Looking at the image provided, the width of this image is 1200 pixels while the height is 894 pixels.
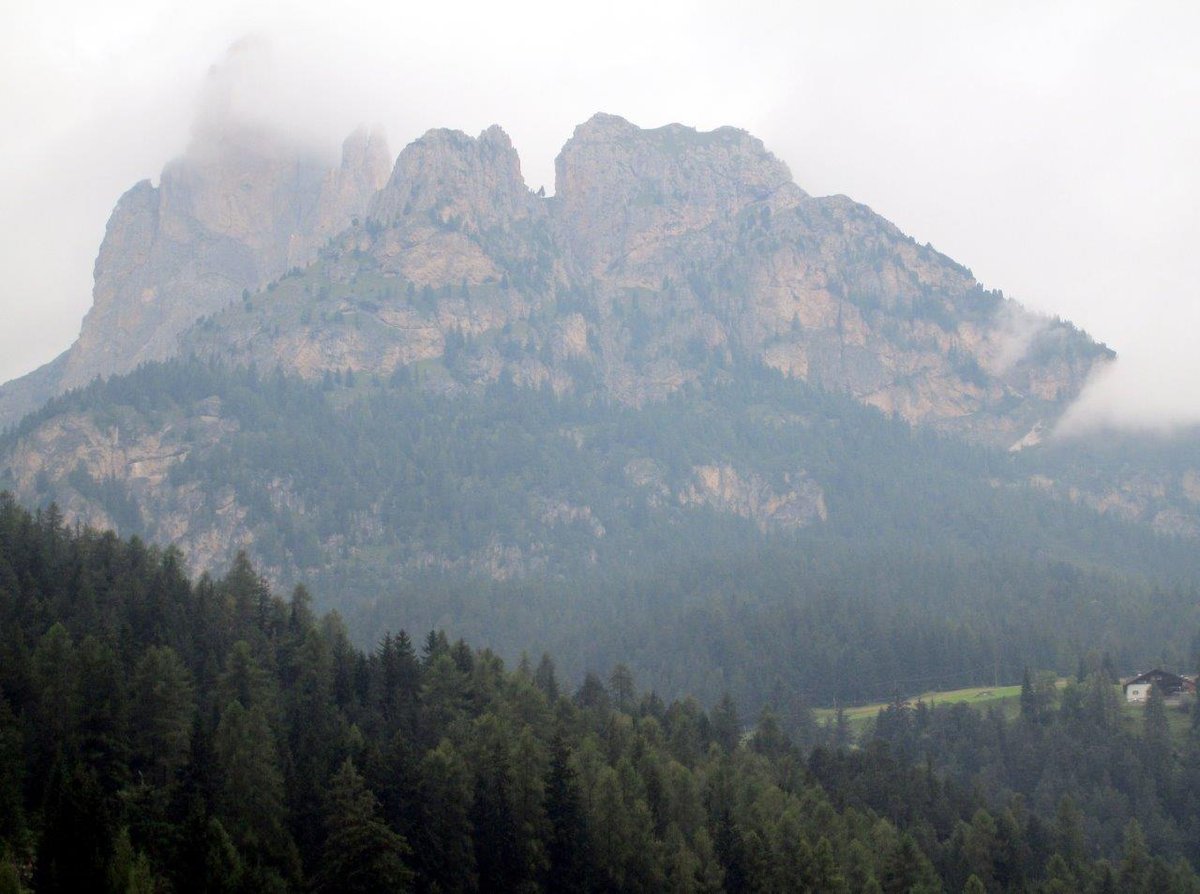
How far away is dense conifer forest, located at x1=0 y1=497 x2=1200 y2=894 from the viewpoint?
227 ft

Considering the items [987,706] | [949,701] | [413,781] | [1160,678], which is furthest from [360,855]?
[949,701]

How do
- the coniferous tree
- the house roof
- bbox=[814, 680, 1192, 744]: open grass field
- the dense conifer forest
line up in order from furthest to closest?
the house roof, bbox=[814, 680, 1192, 744]: open grass field, the dense conifer forest, the coniferous tree

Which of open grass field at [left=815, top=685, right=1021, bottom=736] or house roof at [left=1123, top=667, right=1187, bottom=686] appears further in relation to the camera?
open grass field at [left=815, top=685, right=1021, bottom=736]

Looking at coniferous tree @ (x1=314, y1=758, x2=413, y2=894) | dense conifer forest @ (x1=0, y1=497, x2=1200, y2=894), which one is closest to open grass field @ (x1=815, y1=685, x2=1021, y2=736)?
dense conifer forest @ (x1=0, y1=497, x2=1200, y2=894)

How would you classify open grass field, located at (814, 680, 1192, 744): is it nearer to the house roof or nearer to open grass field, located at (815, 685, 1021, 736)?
open grass field, located at (815, 685, 1021, 736)

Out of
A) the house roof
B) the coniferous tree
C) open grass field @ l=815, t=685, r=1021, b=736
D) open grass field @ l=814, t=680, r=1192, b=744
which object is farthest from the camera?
open grass field @ l=815, t=685, r=1021, b=736

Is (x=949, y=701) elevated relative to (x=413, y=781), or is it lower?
lower

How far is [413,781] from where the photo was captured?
78.6 metres

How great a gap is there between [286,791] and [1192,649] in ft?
475

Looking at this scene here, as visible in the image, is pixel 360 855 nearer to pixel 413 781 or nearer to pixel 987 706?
pixel 413 781

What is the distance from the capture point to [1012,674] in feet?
637

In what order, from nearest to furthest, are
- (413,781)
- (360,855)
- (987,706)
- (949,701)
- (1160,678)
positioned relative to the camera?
1. (360,855)
2. (413,781)
3. (1160,678)
4. (987,706)
5. (949,701)

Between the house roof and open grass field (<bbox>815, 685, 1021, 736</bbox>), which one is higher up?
the house roof

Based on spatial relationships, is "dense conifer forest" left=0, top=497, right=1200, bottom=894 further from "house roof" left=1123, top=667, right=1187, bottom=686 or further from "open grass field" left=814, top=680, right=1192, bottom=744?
"house roof" left=1123, top=667, right=1187, bottom=686
